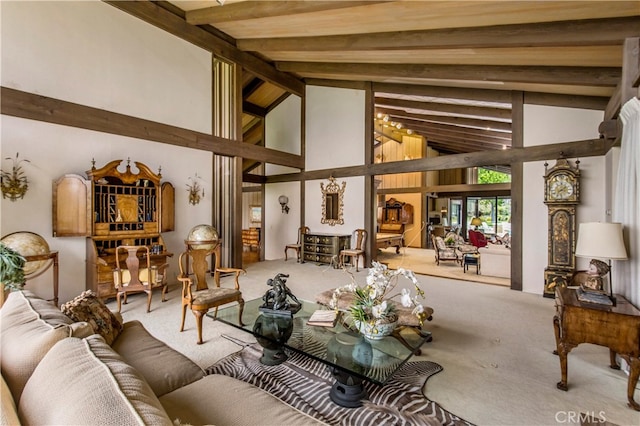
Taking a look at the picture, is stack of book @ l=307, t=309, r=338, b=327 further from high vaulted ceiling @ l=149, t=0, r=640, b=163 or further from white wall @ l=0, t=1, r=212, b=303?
white wall @ l=0, t=1, r=212, b=303

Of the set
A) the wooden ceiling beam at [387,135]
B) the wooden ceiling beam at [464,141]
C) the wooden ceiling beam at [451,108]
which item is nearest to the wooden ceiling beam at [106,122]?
the wooden ceiling beam at [451,108]

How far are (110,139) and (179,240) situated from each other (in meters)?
2.14

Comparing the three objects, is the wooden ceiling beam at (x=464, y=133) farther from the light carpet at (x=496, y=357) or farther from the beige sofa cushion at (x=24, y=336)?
the beige sofa cushion at (x=24, y=336)

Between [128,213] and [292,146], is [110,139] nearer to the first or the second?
[128,213]

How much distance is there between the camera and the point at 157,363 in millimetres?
1758

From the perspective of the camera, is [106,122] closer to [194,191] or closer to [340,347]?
[194,191]

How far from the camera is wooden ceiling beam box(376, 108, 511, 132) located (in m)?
7.41

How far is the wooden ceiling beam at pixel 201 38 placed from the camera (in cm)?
520

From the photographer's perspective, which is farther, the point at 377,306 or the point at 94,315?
the point at 377,306

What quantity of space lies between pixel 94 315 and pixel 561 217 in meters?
6.30

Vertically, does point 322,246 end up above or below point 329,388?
above

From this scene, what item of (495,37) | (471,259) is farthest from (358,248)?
(495,37)

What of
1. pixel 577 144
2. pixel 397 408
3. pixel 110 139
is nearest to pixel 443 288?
pixel 577 144

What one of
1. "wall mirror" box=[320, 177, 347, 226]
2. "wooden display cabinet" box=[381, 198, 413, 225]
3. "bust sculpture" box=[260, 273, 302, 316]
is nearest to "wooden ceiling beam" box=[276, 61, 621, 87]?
"wall mirror" box=[320, 177, 347, 226]
